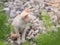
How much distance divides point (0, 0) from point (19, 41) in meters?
0.89

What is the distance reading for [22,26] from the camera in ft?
15.7

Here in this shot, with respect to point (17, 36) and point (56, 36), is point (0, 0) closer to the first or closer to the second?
point (17, 36)

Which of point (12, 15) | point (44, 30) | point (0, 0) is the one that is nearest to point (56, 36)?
point (44, 30)

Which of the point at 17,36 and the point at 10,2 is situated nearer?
the point at 17,36

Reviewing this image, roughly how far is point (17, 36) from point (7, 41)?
138 mm

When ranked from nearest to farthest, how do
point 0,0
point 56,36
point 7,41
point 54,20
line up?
point 56,36
point 7,41
point 54,20
point 0,0

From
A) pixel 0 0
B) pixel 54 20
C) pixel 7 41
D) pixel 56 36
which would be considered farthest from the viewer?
pixel 0 0

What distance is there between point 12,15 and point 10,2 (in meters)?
0.40

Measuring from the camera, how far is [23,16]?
4727 mm

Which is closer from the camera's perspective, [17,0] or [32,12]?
[32,12]

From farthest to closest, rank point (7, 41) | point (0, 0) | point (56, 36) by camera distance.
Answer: point (0, 0) < point (7, 41) < point (56, 36)

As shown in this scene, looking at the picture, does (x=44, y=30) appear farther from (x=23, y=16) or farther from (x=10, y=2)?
(x=10, y=2)

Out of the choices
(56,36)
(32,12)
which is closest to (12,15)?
(32,12)

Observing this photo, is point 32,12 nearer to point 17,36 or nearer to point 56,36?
point 17,36
